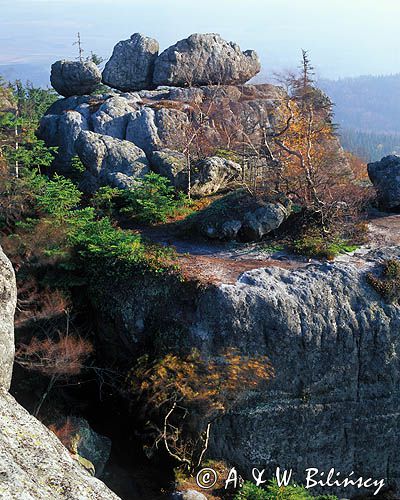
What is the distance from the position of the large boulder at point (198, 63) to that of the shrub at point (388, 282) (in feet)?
64.9

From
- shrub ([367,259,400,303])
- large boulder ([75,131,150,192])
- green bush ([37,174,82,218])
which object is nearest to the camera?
shrub ([367,259,400,303])

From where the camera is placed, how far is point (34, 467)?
6039 millimetres

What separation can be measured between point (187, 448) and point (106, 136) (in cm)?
1570

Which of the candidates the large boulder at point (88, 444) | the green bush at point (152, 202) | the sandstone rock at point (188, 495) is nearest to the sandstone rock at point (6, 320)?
the large boulder at point (88, 444)

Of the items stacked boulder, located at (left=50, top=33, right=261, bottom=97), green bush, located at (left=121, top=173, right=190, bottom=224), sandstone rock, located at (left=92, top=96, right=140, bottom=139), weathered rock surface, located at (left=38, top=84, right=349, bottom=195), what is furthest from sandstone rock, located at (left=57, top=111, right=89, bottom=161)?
green bush, located at (left=121, top=173, right=190, bottom=224)

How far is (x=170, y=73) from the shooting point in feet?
107

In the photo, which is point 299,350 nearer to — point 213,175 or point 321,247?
point 321,247

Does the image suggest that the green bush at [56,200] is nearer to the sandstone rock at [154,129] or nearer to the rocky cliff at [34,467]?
the sandstone rock at [154,129]

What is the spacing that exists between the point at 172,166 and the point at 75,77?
1144cm

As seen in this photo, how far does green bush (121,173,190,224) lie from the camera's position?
67.4ft

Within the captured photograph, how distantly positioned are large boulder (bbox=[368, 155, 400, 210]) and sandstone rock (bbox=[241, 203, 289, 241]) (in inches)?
195

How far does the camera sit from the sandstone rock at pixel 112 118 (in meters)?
27.5

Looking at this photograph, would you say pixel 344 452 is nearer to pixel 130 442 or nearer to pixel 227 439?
pixel 227 439

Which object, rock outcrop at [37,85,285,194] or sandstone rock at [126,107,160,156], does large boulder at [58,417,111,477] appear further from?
sandstone rock at [126,107,160,156]
